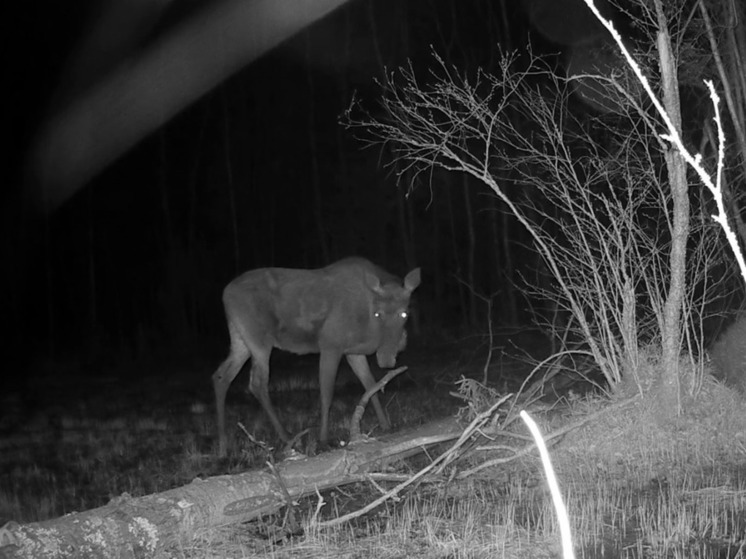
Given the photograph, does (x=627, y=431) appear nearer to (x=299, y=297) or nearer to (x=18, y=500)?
(x=299, y=297)

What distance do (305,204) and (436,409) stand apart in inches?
1104

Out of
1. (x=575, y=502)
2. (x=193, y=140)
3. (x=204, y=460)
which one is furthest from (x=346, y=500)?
(x=193, y=140)

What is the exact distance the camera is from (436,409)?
13023mm

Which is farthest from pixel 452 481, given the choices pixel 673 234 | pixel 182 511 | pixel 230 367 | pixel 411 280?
pixel 230 367

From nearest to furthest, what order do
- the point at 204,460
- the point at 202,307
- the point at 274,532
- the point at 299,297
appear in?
the point at 274,532, the point at 204,460, the point at 299,297, the point at 202,307

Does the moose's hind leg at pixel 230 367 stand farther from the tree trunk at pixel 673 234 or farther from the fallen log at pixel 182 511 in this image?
the tree trunk at pixel 673 234

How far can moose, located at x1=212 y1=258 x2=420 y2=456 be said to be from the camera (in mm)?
12000

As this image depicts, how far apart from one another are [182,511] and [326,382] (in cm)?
528

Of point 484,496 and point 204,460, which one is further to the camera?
point 204,460

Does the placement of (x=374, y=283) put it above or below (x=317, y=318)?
above

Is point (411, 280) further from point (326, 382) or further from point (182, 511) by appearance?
point (182, 511)

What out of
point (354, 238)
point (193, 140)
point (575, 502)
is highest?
point (193, 140)

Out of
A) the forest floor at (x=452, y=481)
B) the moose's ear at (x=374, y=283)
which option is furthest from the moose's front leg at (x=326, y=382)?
the moose's ear at (x=374, y=283)

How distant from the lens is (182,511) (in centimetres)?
649
